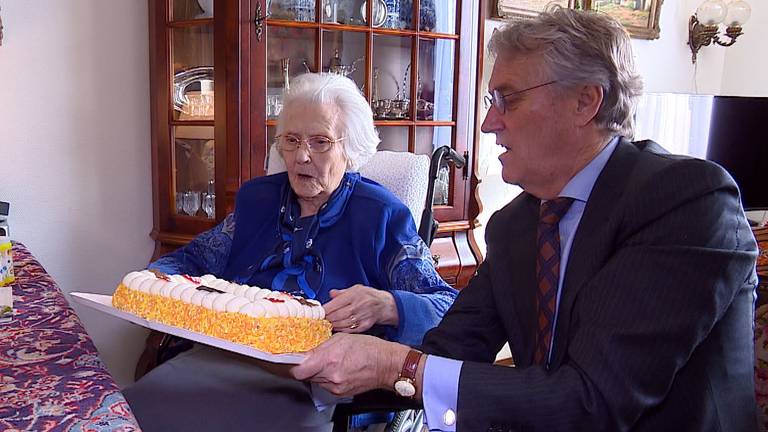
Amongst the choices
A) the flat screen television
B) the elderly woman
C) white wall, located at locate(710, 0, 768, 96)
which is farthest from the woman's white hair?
white wall, located at locate(710, 0, 768, 96)

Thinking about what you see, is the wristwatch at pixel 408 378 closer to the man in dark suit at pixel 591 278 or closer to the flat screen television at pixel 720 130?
the man in dark suit at pixel 591 278

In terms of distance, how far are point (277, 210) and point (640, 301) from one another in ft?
3.55

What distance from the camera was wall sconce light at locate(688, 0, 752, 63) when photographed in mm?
3447

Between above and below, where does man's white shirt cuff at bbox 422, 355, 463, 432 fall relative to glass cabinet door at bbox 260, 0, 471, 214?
below

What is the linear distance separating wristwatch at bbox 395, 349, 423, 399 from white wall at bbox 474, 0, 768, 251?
2.32 meters

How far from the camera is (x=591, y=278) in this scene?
99 cm

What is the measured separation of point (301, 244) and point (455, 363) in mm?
746

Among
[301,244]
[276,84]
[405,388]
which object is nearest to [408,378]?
[405,388]

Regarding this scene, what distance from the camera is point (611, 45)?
1062mm

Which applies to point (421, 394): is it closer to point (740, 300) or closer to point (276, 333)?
point (276, 333)

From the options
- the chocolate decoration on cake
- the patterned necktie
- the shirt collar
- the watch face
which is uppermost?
the shirt collar

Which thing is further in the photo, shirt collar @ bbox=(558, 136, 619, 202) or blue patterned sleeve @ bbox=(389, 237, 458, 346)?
blue patterned sleeve @ bbox=(389, 237, 458, 346)

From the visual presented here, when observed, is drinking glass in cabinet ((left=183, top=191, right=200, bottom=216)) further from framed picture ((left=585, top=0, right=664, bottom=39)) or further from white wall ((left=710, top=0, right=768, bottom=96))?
white wall ((left=710, top=0, right=768, bottom=96))

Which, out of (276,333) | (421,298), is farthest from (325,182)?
(276,333)
